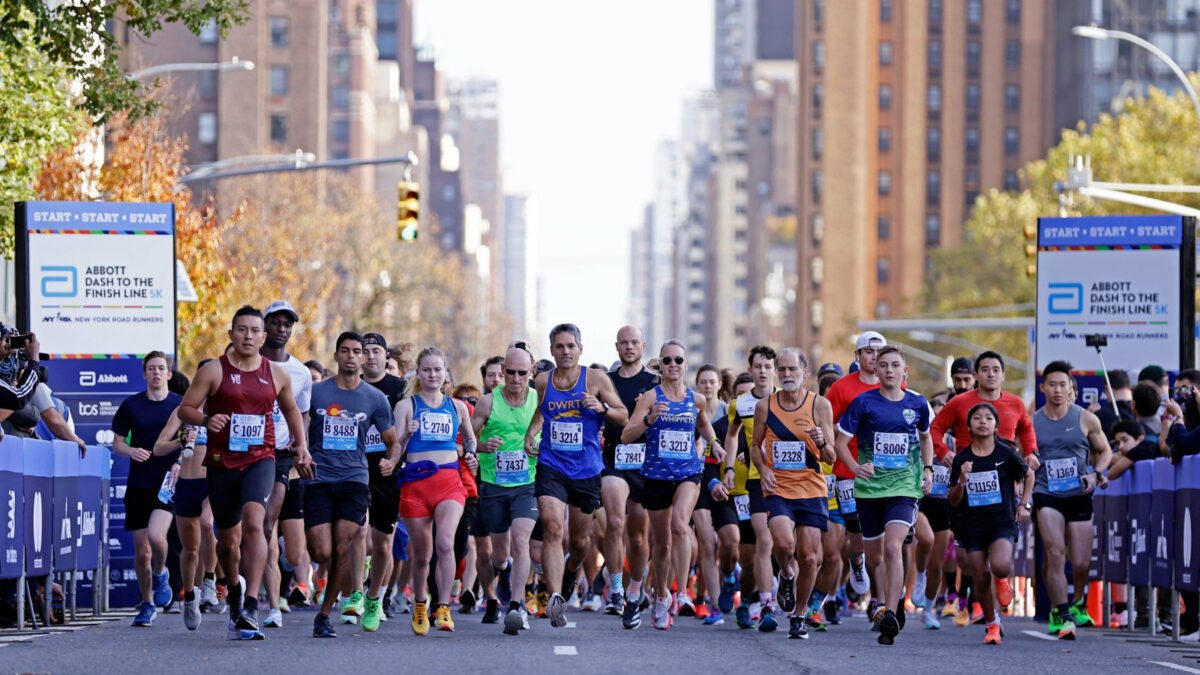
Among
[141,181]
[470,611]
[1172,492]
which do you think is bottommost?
[470,611]

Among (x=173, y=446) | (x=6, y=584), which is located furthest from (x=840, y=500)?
(x=6, y=584)

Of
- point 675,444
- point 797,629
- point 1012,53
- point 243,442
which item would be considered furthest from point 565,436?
point 1012,53

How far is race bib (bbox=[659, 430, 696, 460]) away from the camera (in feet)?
54.3

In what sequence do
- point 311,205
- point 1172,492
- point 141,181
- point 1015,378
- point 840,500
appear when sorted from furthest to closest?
point 1015,378 → point 311,205 → point 141,181 → point 840,500 → point 1172,492

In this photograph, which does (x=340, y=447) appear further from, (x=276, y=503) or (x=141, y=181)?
(x=141, y=181)

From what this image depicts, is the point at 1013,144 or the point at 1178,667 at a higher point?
the point at 1013,144

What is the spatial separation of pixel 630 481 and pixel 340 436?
2575 mm

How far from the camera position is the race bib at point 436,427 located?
15336 mm

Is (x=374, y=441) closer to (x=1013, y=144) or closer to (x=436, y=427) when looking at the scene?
(x=436, y=427)

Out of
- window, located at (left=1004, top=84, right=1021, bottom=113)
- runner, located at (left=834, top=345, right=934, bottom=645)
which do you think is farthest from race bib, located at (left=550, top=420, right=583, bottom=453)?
window, located at (left=1004, top=84, right=1021, bottom=113)

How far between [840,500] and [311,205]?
48751mm

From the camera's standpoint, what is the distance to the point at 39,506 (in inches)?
645

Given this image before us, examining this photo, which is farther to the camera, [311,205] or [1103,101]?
[1103,101]

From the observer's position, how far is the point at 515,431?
15.7 m
